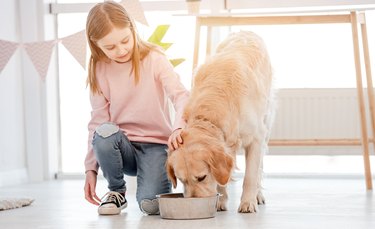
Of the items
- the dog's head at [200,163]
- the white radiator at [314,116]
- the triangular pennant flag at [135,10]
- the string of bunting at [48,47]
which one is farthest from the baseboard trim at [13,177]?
the dog's head at [200,163]

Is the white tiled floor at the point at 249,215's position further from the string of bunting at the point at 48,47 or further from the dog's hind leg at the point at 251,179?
the string of bunting at the point at 48,47

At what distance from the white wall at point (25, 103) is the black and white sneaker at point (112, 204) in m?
1.99

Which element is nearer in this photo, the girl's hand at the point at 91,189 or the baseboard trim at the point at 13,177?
the girl's hand at the point at 91,189

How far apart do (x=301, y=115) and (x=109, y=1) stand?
226 cm

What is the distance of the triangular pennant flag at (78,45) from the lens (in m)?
3.99

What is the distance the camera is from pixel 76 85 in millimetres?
5383

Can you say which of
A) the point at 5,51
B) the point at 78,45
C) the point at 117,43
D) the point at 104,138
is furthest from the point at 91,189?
the point at 5,51

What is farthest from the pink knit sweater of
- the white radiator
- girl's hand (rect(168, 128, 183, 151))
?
the white radiator

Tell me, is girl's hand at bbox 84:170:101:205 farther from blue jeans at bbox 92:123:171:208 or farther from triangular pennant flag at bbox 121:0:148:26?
triangular pennant flag at bbox 121:0:148:26

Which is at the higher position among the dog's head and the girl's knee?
the girl's knee

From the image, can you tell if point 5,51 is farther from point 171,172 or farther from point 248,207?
point 248,207

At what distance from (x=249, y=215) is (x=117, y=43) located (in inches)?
32.2

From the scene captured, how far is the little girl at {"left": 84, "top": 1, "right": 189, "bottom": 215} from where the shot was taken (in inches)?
116

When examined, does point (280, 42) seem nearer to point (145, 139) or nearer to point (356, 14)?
point (356, 14)
